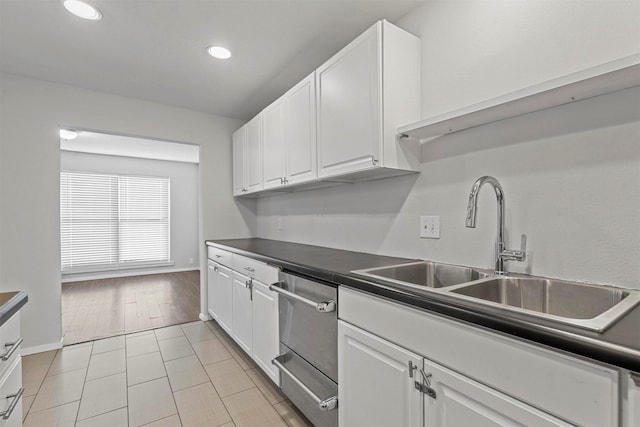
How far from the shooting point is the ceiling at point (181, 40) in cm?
171

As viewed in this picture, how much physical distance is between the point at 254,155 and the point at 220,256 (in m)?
1.04

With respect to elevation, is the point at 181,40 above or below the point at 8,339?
above

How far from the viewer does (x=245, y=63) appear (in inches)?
91.5

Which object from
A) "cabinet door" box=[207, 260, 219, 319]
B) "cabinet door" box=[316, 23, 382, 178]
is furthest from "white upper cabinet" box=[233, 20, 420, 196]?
"cabinet door" box=[207, 260, 219, 319]

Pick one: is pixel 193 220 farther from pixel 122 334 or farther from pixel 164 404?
pixel 164 404

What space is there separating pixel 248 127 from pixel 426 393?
2.78m

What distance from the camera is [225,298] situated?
2.70 meters

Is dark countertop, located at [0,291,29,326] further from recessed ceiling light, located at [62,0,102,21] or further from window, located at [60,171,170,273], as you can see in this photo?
window, located at [60,171,170,273]

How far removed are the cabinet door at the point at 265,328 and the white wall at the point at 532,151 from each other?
80 centimetres

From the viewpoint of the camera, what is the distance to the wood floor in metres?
3.12

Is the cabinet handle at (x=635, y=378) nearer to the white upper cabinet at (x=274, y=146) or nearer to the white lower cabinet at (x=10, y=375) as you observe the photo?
the white lower cabinet at (x=10, y=375)

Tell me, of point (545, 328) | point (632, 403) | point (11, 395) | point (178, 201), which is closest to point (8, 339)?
point (11, 395)

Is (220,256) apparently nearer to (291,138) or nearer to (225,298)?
(225,298)

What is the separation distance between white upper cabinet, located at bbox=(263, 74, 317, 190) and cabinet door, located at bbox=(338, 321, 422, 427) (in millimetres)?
1129
